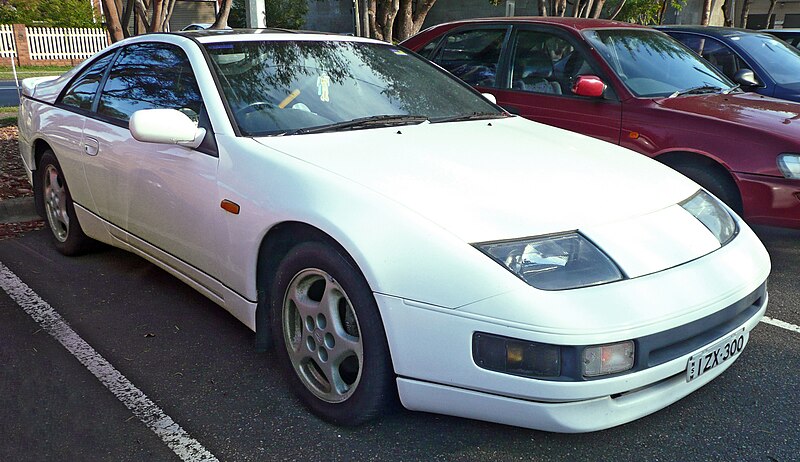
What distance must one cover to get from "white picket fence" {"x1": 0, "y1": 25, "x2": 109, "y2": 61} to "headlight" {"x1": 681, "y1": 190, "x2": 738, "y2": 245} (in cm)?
2602

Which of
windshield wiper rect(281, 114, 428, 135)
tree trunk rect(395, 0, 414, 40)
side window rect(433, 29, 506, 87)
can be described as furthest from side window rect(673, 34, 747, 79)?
tree trunk rect(395, 0, 414, 40)

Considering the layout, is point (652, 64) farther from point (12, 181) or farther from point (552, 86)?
point (12, 181)

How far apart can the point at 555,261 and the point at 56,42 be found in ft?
90.7

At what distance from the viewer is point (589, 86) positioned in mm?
4953

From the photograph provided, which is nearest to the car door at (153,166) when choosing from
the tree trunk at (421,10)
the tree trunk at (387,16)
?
the tree trunk at (387,16)

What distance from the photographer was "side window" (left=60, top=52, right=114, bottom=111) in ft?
13.6

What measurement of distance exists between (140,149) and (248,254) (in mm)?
1035

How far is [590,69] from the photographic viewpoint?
5.21 m

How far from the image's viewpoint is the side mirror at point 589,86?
16.3 ft

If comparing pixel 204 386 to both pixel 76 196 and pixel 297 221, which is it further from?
pixel 76 196

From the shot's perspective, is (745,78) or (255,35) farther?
(745,78)

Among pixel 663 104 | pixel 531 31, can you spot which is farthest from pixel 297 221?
pixel 531 31

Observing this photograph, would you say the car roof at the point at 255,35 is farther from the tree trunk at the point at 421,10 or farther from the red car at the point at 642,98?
the tree trunk at the point at 421,10

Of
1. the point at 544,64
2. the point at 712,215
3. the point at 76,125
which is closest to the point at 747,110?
the point at 544,64
